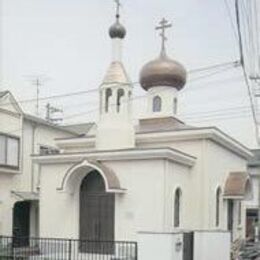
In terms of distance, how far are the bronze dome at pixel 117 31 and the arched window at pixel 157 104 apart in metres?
4.09

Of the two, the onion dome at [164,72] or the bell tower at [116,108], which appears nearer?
the bell tower at [116,108]

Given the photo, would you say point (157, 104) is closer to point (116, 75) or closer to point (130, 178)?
point (116, 75)

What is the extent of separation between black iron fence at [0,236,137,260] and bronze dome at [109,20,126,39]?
8.56m

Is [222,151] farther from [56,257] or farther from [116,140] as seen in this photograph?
[56,257]

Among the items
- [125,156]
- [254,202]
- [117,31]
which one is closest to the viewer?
[125,156]

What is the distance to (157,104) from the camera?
27.8 meters

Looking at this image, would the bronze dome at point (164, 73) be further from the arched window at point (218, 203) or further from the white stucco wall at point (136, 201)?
the white stucco wall at point (136, 201)

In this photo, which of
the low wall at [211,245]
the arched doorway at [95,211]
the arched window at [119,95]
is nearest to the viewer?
the low wall at [211,245]

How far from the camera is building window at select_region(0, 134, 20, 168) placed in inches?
1065

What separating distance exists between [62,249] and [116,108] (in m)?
5.96

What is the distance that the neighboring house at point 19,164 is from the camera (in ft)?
89.7

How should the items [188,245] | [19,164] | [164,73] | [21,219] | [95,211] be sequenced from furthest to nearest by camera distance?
1. [21,219]
2. [19,164]
3. [164,73]
4. [95,211]
5. [188,245]

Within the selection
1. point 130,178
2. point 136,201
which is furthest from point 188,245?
point 130,178

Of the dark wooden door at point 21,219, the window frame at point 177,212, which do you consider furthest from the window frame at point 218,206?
the dark wooden door at point 21,219
